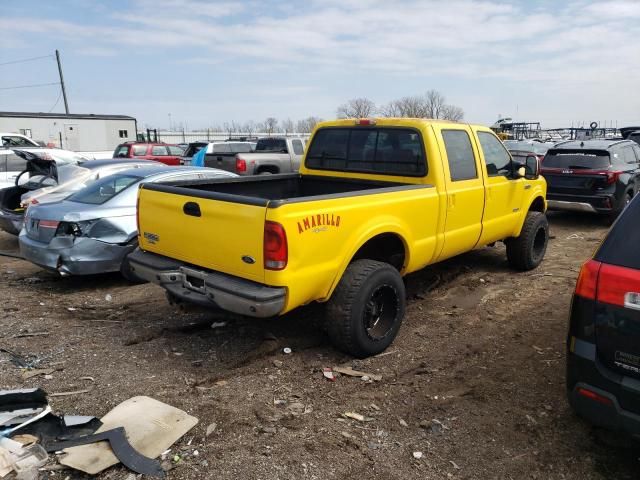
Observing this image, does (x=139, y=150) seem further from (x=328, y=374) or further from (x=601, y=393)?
(x=601, y=393)

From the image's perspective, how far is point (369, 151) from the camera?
18.0 feet

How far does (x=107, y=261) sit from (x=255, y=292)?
10.5 ft

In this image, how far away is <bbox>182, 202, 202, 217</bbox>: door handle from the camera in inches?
155

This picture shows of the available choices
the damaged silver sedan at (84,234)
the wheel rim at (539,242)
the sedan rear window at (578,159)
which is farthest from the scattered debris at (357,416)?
the sedan rear window at (578,159)

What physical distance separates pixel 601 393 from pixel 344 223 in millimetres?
2026

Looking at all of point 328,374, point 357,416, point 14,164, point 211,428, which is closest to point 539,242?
point 328,374

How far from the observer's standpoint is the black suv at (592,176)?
10289 millimetres

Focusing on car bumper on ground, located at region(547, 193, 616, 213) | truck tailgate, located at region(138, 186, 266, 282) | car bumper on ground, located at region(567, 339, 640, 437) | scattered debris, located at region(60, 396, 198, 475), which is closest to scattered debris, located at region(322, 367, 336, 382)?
truck tailgate, located at region(138, 186, 266, 282)

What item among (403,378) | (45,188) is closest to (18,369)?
(403,378)

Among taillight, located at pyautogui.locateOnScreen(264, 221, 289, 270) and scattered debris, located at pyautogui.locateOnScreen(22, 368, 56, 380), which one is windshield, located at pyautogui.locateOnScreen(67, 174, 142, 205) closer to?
scattered debris, located at pyautogui.locateOnScreen(22, 368, 56, 380)

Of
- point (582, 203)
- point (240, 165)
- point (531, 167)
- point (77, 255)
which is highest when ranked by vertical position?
point (531, 167)

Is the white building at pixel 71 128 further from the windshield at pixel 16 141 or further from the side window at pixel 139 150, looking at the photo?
the side window at pixel 139 150

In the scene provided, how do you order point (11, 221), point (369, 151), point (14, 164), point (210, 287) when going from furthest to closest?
point (14, 164) → point (11, 221) → point (369, 151) → point (210, 287)

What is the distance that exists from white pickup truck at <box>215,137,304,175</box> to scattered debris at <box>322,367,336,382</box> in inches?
388
